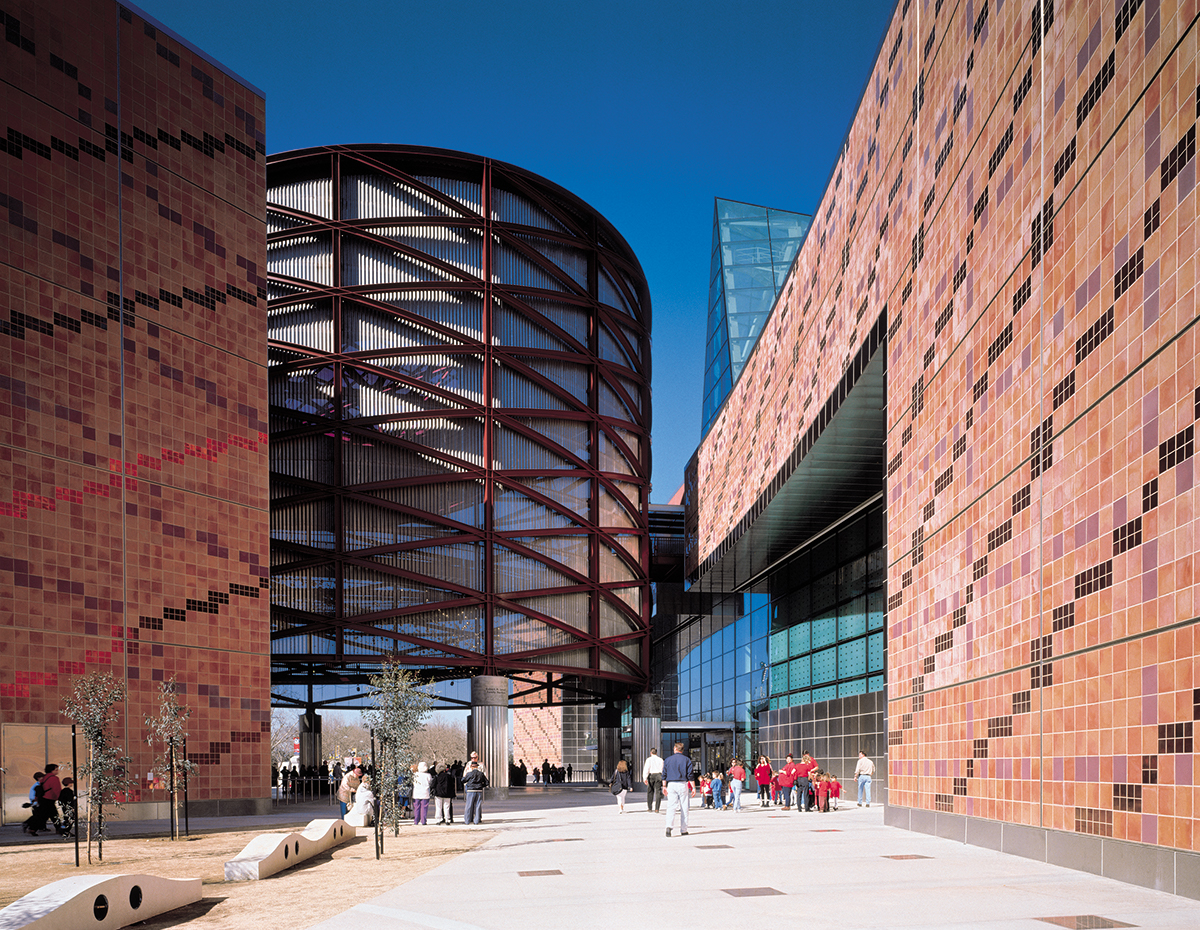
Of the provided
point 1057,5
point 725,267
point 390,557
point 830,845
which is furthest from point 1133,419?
point 725,267

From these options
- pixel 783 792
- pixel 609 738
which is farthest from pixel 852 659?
pixel 609 738

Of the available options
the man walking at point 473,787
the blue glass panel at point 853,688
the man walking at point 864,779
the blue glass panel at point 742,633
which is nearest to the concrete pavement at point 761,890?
the man walking at point 473,787

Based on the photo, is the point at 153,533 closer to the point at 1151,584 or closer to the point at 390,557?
the point at 390,557

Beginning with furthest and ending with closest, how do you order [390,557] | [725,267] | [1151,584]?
[725,267], [390,557], [1151,584]

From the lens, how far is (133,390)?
32.0 m

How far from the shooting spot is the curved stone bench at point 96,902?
925 cm

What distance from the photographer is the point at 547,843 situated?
20.3 metres

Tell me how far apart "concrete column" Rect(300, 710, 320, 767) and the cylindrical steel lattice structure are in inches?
347

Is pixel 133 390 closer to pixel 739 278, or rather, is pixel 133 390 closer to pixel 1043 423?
pixel 1043 423

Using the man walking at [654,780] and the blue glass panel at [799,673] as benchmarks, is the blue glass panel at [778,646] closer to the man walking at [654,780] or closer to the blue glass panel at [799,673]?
the blue glass panel at [799,673]

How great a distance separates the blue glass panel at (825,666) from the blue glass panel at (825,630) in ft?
1.09

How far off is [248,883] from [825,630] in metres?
30.7

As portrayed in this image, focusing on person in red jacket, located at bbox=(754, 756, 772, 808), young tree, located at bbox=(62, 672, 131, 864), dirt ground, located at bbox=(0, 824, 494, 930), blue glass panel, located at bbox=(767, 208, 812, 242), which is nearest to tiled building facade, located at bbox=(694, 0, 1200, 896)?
dirt ground, located at bbox=(0, 824, 494, 930)

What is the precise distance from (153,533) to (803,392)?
18.6 m
